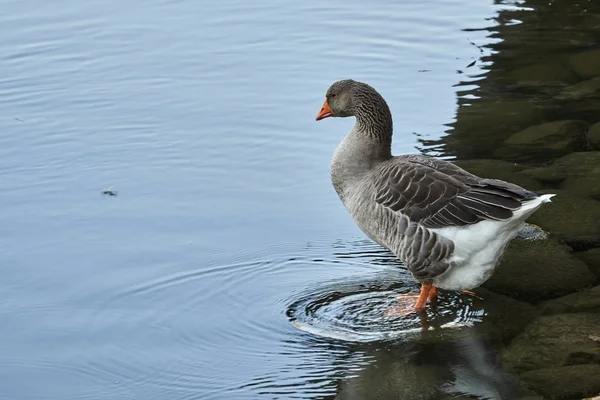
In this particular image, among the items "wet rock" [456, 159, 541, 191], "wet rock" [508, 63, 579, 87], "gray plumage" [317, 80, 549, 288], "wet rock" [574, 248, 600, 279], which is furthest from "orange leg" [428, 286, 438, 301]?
"wet rock" [508, 63, 579, 87]

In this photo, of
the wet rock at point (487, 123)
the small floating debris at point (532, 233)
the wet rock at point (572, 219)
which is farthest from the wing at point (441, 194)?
the wet rock at point (487, 123)

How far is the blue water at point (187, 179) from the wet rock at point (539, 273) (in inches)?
34.8

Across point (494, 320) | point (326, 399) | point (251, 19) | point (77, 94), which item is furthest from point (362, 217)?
point (251, 19)

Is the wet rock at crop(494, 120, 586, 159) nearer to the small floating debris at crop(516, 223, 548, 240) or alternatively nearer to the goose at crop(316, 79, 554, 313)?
the small floating debris at crop(516, 223, 548, 240)

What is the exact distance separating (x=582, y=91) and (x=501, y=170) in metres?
2.25

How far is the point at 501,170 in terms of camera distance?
26.2 ft

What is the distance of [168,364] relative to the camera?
560 cm

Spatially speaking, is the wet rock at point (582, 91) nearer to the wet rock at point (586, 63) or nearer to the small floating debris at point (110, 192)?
the wet rock at point (586, 63)

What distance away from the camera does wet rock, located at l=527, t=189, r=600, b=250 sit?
6.95 metres

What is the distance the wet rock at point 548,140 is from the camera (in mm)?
8438

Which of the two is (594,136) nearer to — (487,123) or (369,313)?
(487,123)

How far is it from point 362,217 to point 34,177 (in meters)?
3.04

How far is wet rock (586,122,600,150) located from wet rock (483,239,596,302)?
2001 millimetres

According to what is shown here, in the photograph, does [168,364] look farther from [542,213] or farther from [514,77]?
[514,77]
